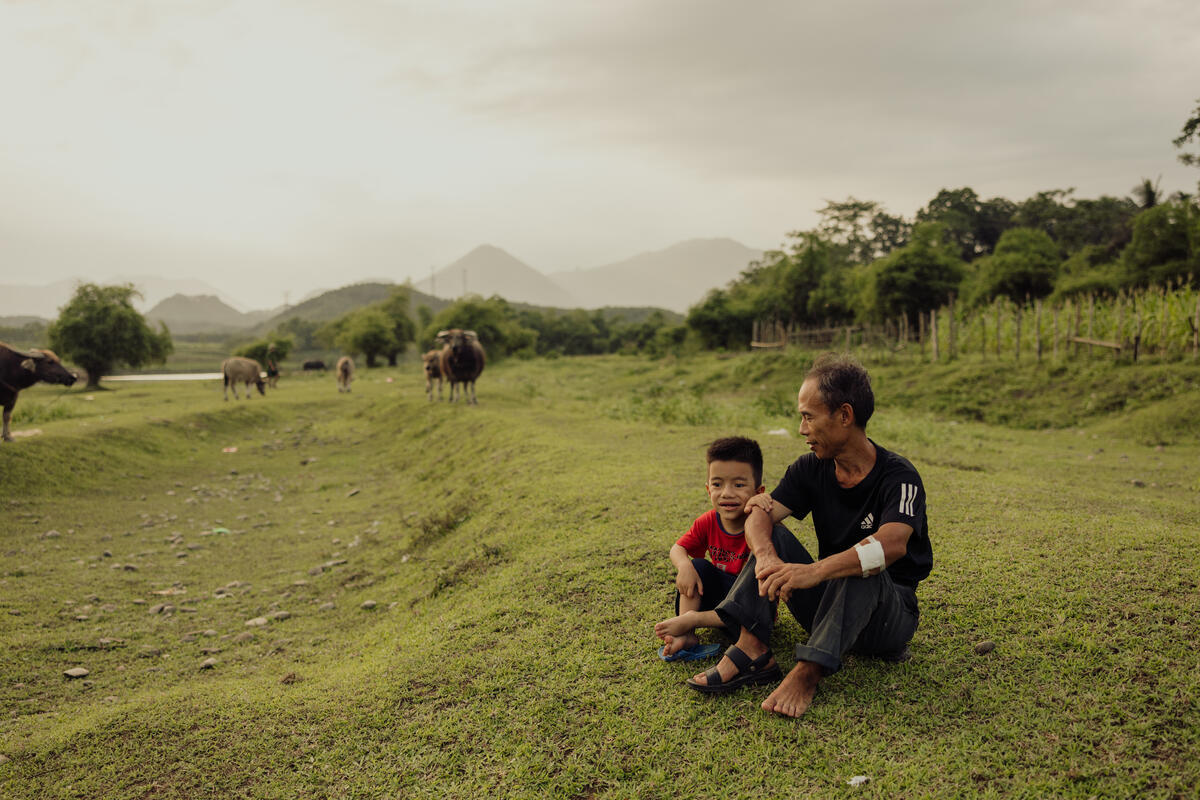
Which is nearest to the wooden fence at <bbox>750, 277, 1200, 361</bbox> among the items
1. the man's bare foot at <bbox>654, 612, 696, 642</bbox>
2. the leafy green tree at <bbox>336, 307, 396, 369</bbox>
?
the man's bare foot at <bbox>654, 612, 696, 642</bbox>

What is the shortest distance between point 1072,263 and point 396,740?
147 ft

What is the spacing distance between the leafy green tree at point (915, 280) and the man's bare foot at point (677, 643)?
2827 centimetres

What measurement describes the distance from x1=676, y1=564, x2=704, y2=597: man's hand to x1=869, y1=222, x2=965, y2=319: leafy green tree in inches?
1112

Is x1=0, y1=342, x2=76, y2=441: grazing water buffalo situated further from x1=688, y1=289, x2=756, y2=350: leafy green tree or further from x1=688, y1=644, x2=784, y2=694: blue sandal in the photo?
x1=688, y1=289, x2=756, y2=350: leafy green tree

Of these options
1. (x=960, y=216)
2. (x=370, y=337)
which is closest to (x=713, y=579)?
(x=370, y=337)

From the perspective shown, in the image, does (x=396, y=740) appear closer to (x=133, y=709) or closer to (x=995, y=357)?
(x=133, y=709)

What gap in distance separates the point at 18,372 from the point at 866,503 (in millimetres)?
13573

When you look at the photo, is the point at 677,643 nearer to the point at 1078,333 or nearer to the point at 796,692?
the point at 796,692

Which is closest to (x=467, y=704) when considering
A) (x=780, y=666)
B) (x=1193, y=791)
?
(x=780, y=666)

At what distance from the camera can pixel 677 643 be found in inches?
145

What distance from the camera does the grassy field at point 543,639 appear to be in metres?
2.94

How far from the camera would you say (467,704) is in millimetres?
3650

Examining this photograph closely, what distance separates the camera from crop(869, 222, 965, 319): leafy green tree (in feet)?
93.4

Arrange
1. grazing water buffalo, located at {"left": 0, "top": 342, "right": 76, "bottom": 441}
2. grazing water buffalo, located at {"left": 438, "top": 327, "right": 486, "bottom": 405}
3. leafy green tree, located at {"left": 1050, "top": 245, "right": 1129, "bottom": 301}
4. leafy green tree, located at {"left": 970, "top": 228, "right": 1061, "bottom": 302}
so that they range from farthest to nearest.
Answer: leafy green tree, located at {"left": 970, "top": 228, "right": 1061, "bottom": 302}
leafy green tree, located at {"left": 1050, "top": 245, "right": 1129, "bottom": 301}
grazing water buffalo, located at {"left": 438, "top": 327, "right": 486, "bottom": 405}
grazing water buffalo, located at {"left": 0, "top": 342, "right": 76, "bottom": 441}
